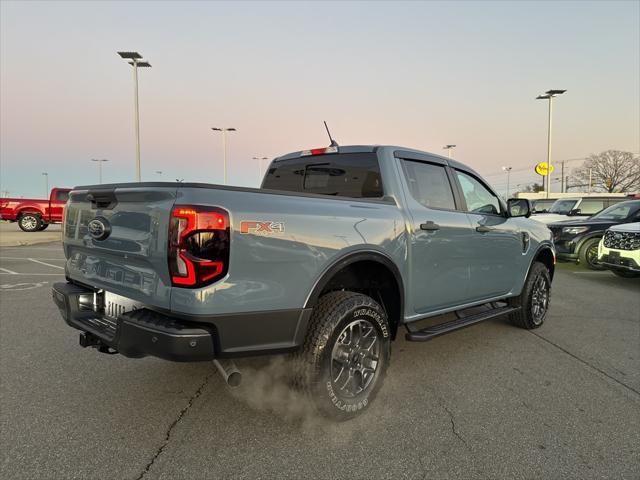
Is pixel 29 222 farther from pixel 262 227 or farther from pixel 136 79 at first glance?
pixel 262 227

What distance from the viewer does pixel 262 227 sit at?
234 cm

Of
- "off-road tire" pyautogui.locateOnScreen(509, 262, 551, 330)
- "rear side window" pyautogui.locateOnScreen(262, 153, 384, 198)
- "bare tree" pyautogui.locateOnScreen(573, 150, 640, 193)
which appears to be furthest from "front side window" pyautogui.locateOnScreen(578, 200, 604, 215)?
"bare tree" pyautogui.locateOnScreen(573, 150, 640, 193)

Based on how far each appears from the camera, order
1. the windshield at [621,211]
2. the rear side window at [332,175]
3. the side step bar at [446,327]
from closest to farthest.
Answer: the side step bar at [446,327]
the rear side window at [332,175]
the windshield at [621,211]

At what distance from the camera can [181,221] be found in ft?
7.28

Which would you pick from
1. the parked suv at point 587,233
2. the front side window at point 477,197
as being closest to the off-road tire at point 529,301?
the front side window at point 477,197

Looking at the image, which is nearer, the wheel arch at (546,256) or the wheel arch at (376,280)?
the wheel arch at (376,280)

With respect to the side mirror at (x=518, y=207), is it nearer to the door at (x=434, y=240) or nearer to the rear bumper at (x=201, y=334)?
the door at (x=434, y=240)

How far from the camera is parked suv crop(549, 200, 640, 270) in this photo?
10.3 metres

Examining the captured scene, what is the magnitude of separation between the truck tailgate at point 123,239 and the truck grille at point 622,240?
343 inches

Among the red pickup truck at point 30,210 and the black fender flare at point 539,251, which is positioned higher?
the red pickup truck at point 30,210

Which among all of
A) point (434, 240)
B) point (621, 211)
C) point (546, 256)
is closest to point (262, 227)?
point (434, 240)

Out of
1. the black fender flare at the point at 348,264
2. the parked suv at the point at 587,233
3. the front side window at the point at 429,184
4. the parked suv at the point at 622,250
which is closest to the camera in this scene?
the black fender flare at the point at 348,264

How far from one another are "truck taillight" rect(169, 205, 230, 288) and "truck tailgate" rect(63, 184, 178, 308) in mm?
91

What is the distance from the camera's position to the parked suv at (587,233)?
10.3 m
